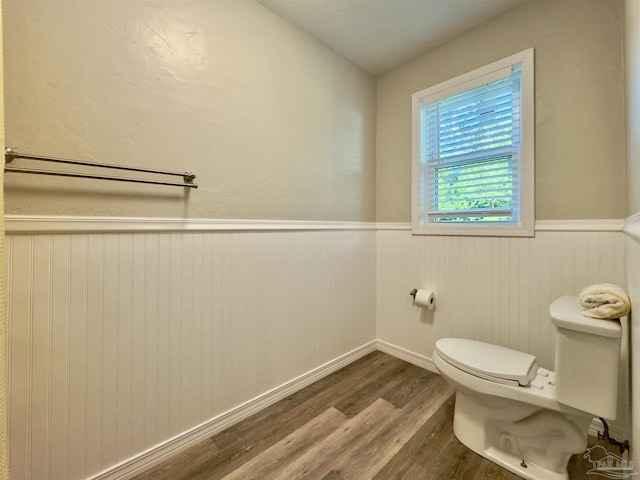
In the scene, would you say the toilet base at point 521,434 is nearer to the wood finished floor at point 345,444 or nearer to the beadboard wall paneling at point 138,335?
the wood finished floor at point 345,444

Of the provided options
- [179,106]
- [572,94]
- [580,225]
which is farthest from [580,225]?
[179,106]

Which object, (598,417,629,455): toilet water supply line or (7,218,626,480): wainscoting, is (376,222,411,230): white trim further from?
(598,417,629,455): toilet water supply line

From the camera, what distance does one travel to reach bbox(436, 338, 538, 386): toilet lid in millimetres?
1183

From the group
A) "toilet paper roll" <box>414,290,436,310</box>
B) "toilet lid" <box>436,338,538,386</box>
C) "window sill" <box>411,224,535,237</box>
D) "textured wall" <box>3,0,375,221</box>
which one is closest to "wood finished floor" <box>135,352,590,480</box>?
"toilet lid" <box>436,338,538,386</box>

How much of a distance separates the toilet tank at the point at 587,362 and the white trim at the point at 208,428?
4.29 feet

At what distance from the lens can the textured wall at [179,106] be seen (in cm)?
96

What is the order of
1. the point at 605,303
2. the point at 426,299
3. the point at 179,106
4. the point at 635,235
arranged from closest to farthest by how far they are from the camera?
the point at 635,235 → the point at 605,303 → the point at 179,106 → the point at 426,299

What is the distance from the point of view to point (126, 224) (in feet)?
3.68

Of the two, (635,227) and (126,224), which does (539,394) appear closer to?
(635,227)

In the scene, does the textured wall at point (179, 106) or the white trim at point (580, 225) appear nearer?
the textured wall at point (179, 106)

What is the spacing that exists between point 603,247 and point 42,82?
8.23ft

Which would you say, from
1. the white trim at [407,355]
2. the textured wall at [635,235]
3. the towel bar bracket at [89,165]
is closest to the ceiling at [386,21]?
the textured wall at [635,235]

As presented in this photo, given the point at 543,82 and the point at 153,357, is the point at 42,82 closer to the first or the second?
the point at 153,357

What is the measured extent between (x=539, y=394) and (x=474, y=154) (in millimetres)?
1404
